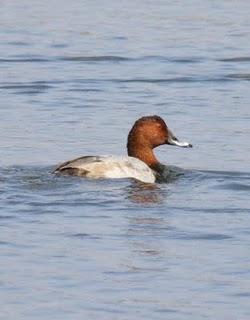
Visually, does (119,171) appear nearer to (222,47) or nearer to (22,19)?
(222,47)

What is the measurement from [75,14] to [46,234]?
14467 mm

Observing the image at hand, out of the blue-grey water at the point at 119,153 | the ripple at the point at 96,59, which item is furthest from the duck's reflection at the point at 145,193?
the ripple at the point at 96,59

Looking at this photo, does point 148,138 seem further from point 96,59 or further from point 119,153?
point 96,59

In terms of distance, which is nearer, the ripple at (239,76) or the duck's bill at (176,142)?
the duck's bill at (176,142)

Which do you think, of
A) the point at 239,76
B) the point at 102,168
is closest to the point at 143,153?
the point at 102,168

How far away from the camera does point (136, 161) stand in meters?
13.2

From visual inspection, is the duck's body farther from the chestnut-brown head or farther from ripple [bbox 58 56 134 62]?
ripple [bbox 58 56 134 62]

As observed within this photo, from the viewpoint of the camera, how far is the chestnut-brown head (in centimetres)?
1379

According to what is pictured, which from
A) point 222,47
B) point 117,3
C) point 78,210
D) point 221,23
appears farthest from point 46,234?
point 117,3

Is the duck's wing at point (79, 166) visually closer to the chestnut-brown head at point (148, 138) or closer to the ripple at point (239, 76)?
the chestnut-brown head at point (148, 138)

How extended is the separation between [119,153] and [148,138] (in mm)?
757

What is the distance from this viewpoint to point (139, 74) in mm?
19609

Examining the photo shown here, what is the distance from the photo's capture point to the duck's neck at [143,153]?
13.8 metres

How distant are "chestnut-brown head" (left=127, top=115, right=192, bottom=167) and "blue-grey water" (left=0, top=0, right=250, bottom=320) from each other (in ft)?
1.31
